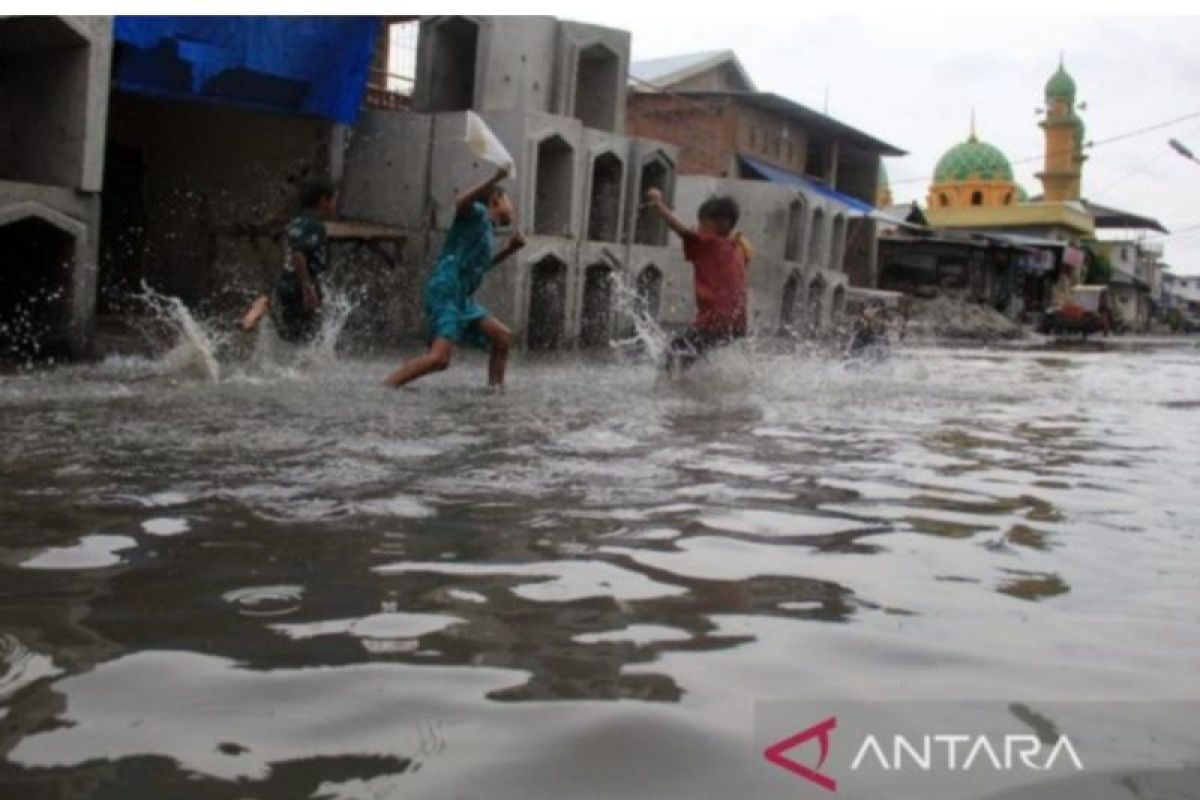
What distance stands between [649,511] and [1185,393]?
8.81 metres

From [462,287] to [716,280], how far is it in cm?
192

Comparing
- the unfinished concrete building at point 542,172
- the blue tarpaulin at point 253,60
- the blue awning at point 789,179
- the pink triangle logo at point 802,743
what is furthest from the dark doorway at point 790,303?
the pink triangle logo at point 802,743

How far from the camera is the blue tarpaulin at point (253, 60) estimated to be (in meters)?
11.3

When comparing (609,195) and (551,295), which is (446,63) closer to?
(609,195)

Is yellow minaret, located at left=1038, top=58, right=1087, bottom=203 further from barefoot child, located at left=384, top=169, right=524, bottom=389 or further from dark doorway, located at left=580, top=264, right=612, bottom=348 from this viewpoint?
barefoot child, located at left=384, top=169, right=524, bottom=389

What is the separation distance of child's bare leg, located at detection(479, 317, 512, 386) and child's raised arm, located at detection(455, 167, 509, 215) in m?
0.70

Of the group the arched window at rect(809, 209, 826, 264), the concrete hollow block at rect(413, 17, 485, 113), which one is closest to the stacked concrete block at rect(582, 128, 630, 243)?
the concrete hollow block at rect(413, 17, 485, 113)

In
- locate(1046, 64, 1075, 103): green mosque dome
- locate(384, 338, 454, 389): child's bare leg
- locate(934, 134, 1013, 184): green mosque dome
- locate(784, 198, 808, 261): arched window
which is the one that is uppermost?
locate(1046, 64, 1075, 103): green mosque dome

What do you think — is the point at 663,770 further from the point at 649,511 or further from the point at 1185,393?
the point at 1185,393

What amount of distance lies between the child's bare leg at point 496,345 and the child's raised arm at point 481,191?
696 mm

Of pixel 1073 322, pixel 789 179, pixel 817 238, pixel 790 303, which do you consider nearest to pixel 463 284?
pixel 790 303

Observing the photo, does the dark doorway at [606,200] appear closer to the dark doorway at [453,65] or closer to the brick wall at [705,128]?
the dark doorway at [453,65]

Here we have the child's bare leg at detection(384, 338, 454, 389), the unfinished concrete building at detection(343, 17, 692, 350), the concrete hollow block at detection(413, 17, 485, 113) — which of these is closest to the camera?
the child's bare leg at detection(384, 338, 454, 389)

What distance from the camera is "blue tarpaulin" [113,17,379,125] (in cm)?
1130
